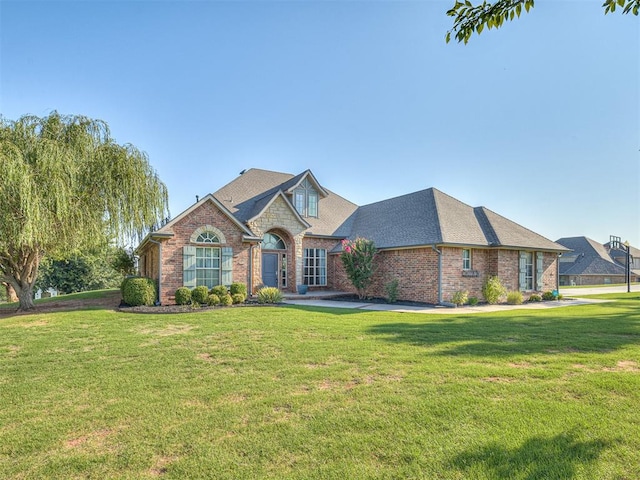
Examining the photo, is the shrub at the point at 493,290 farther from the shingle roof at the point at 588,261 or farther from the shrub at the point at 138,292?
the shingle roof at the point at 588,261

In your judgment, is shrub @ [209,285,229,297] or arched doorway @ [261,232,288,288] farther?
arched doorway @ [261,232,288,288]

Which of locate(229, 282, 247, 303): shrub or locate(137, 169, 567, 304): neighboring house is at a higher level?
locate(137, 169, 567, 304): neighboring house

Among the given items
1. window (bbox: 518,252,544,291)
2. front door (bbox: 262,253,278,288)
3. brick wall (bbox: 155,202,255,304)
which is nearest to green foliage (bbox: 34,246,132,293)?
front door (bbox: 262,253,278,288)

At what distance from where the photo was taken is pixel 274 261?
61.6ft

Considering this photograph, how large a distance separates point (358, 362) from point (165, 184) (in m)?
12.3

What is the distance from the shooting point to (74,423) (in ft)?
12.6

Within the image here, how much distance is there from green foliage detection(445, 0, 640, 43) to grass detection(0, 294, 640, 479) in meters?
4.15

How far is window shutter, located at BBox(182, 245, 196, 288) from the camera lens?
14297mm

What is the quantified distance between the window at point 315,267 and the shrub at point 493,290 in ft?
27.8

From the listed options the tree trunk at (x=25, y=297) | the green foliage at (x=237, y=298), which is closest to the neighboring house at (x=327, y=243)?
the green foliage at (x=237, y=298)

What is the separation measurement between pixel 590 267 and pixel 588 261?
4.50ft

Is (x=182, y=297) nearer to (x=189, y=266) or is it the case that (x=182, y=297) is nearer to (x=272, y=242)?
(x=189, y=266)

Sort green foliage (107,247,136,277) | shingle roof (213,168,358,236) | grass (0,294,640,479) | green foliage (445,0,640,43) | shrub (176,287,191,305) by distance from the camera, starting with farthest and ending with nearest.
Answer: green foliage (107,247,136,277) < shingle roof (213,168,358,236) < shrub (176,287,191,305) < green foliage (445,0,640,43) < grass (0,294,640,479)

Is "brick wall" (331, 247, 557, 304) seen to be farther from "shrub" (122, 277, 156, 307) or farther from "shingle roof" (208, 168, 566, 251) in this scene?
"shrub" (122, 277, 156, 307)
